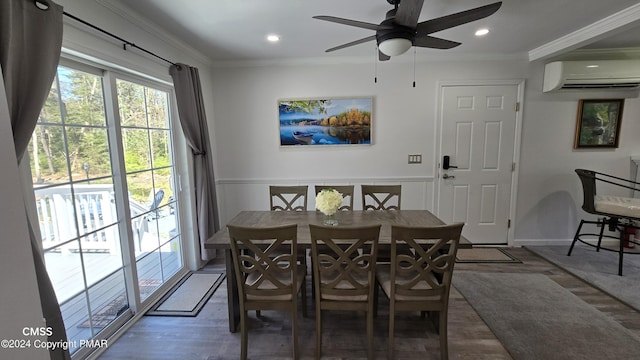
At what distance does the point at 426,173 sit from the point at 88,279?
11.8 feet

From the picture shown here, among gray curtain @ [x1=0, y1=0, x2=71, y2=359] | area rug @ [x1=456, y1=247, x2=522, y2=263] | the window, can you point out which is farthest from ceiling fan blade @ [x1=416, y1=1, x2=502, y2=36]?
area rug @ [x1=456, y1=247, x2=522, y2=263]

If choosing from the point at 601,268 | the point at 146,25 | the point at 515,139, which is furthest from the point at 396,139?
the point at 146,25

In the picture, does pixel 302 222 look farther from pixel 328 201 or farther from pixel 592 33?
pixel 592 33

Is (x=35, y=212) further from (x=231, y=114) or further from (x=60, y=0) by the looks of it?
(x=231, y=114)

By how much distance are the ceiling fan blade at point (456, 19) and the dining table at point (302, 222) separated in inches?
54.1

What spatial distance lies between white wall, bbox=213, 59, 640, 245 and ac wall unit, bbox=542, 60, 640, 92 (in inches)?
7.0

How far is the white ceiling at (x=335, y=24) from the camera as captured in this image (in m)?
2.08

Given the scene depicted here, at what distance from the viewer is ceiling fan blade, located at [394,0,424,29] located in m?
1.46

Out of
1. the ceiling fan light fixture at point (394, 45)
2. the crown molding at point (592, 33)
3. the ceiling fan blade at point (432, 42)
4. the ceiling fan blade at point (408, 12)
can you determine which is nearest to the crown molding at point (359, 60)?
the crown molding at point (592, 33)

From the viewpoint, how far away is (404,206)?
12.0 feet

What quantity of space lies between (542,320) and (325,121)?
9.55ft

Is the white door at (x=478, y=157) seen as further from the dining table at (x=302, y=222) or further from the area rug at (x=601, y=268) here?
the dining table at (x=302, y=222)

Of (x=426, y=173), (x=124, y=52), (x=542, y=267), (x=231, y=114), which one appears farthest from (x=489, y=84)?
(x=124, y=52)

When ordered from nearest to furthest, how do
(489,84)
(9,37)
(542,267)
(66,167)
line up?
(9,37) < (66,167) < (542,267) < (489,84)
